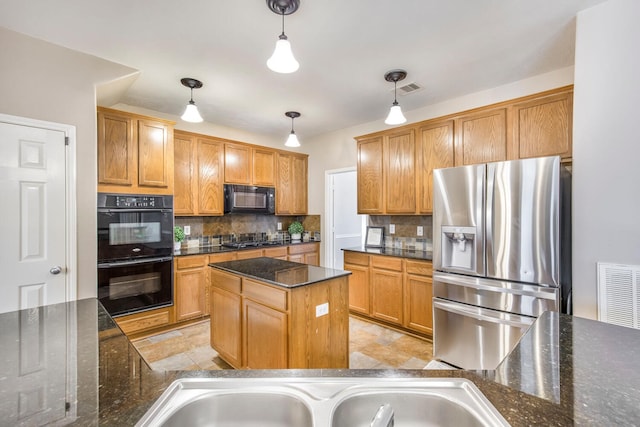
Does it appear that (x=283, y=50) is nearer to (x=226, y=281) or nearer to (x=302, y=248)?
(x=226, y=281)

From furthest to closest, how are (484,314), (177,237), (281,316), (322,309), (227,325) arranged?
(177,237) < (227,325) < (484,314) < (322,309) < (281,316)

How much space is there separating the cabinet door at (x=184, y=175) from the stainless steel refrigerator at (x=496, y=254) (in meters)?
2.98

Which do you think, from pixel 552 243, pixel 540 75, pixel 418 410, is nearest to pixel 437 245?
pixel 552 243

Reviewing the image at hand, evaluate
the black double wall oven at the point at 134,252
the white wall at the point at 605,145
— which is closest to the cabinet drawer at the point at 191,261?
the black double wall oven at the point at 134,252

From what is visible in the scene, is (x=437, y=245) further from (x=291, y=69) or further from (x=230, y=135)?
(x=230, y=135)

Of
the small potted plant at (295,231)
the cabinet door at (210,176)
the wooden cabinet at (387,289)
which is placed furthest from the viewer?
the small potted plant at (295,231)

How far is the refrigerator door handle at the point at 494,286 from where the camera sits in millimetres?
2201

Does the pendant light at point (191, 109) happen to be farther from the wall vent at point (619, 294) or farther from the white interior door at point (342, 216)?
the wall vent at point (619, 294)

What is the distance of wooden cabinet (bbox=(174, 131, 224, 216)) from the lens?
3.80m

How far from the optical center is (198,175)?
13.0 ft

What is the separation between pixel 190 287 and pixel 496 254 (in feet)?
10.8

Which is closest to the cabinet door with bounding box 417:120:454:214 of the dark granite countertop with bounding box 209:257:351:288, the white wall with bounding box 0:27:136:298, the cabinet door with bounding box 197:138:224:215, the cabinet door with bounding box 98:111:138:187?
the dark granite countertop with bounding box 209:257:351:288

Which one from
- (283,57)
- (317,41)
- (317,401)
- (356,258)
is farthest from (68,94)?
(356,258)

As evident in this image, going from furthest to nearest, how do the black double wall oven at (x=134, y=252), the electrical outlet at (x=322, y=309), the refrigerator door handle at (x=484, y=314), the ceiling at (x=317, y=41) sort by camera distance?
the black double wall oven at (x=134, y=252), the refrigerator door handle at (x=484, y=314), the electrical outlet at (x=322, y=309), the ceiling at (x=317, y=41)
